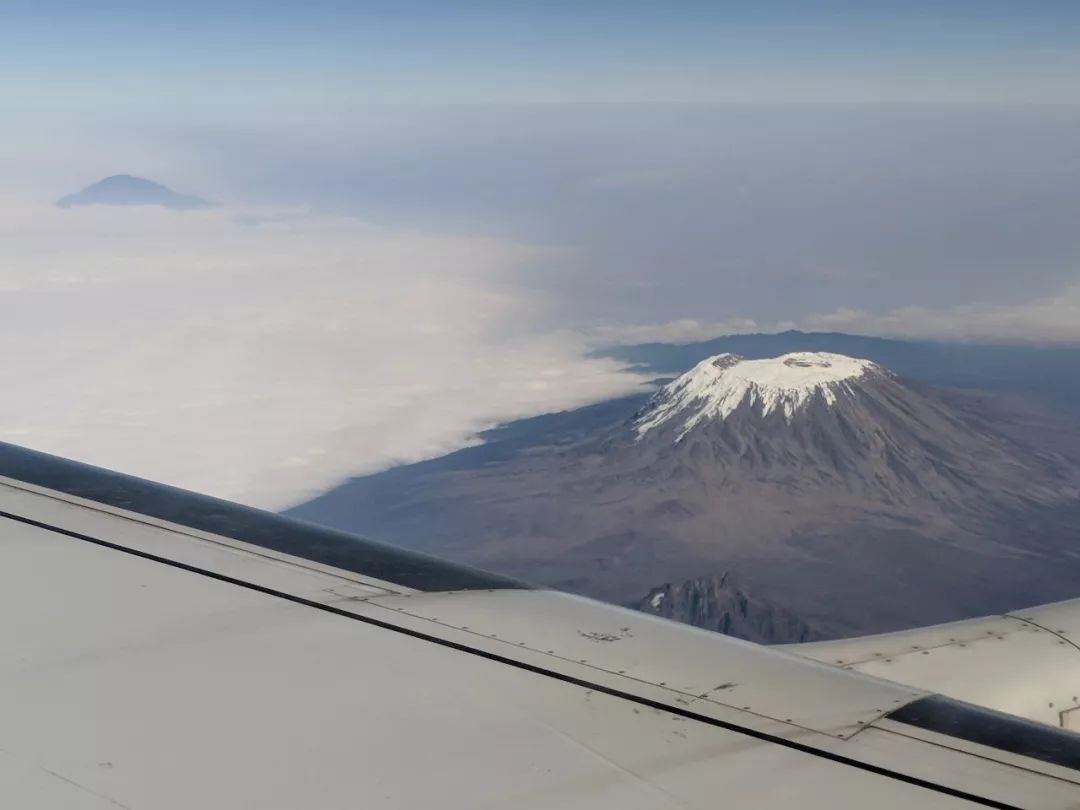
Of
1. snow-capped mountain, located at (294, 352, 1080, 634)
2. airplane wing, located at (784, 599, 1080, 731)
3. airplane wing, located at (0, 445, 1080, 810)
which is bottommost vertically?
snow-capped mountain, located at (294, 352, 1080, 634)

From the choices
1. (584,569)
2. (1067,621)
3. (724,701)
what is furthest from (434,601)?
(584,569)

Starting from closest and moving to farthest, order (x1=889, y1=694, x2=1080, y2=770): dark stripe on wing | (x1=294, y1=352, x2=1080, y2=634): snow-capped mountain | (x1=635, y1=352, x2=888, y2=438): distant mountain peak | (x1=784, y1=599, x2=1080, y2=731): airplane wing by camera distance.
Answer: (x1=889, y1=694, x2=1080, y2=770): dark stripe on wing → (x1=784, y1=599, x2=1080, y2=731): airplane wing → (x1=294, y1=352, x2=1080, y2=634): snow-capped mountain → (x1=635, y1=352, x2=888, y2=438): distant mountain peak

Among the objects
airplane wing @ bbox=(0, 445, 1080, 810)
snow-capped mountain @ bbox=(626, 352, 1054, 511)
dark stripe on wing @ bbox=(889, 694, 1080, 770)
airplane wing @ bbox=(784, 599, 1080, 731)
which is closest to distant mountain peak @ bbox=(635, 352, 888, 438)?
snow-capped mountain @ bbox=(626, 352, 1054, 511)

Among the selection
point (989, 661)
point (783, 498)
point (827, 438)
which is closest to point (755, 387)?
point (827, 438)

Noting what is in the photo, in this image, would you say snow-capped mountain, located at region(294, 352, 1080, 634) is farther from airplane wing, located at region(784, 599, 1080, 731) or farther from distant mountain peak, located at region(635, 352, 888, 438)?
airplane wing, located at region(784, 599, 1080, 731)

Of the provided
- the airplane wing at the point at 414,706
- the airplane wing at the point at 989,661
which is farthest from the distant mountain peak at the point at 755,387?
the airplane wing at the point at 414,706

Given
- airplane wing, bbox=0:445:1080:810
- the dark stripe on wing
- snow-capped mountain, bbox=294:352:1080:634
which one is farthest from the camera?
snow-capped mountain, bbox=294:352:1080:634
